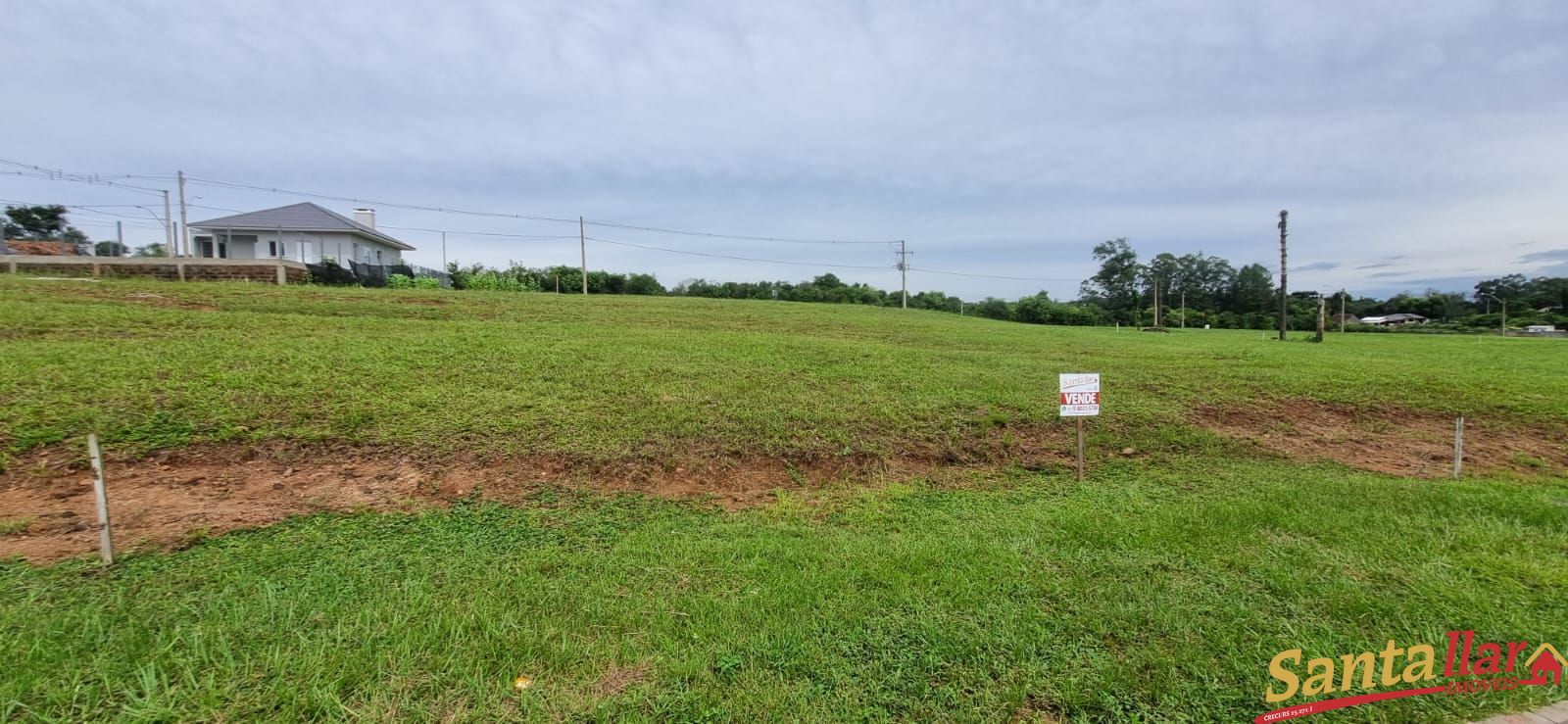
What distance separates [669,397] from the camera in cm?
612

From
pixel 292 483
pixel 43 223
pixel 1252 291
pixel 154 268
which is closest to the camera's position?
pixel 292 483

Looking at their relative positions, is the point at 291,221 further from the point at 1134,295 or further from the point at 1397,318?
the point at 1397,318

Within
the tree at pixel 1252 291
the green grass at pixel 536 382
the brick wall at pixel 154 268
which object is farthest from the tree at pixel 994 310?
the brick wall at pixel 154 268

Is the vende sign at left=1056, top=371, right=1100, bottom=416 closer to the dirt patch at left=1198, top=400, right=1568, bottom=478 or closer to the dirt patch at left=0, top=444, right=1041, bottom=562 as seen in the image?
the dirt patch at left=0, top=444, right=1041, bottom=562

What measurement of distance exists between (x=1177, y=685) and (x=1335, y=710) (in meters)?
0.50

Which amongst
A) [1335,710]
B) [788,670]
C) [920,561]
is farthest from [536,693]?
[1335,710]

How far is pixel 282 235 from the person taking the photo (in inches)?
986

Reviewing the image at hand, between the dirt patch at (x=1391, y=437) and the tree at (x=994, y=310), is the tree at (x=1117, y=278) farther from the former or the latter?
the dirt patch at (x=1391, y=437)

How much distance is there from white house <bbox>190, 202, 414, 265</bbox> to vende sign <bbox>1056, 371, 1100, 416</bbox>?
30370 mm

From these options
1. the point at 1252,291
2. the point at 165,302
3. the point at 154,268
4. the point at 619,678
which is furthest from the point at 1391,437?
the point at 1252,291

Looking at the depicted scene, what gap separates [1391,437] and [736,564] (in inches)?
299

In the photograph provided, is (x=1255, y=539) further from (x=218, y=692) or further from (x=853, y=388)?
(x=218, y=692)

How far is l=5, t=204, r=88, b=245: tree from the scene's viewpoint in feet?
94.8

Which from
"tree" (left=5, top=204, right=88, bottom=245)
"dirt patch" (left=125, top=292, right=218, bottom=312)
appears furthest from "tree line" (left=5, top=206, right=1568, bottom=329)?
"dirt patch" (left=125, top=292, right=218, bottom=312)
